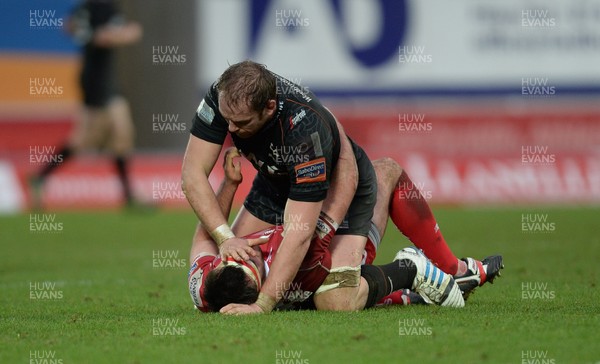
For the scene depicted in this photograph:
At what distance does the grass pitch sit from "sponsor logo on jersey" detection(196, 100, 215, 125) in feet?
4.54

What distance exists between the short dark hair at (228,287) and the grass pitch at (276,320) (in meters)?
0.17

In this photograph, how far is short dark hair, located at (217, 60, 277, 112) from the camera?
6.79 m

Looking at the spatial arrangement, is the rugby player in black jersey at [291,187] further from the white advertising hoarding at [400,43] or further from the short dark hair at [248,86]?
the white advertising hoarding at [400,43]

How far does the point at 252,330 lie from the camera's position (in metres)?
6.57

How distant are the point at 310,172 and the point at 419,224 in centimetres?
159

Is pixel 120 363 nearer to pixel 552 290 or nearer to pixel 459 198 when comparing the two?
pixel 552 290

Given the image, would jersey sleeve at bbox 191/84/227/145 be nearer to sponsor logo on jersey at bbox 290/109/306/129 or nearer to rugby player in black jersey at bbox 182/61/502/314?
rugby player in black jersey at bbox 182/61/502/314

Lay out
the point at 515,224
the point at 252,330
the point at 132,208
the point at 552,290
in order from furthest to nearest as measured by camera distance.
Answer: the point at 132,208, the point at 515,224, the point at 552,290, the point at 252,330

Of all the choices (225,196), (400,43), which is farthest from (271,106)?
(400,43)

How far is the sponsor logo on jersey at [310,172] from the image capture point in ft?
23.3

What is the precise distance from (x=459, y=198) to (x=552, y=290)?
12081 millimetres

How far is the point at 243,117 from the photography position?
22.5 feet

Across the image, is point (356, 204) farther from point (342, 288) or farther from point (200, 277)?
point (200, 277)

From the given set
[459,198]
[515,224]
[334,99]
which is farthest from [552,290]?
[334,99]
